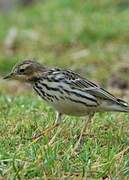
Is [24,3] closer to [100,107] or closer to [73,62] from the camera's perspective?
[73,62]

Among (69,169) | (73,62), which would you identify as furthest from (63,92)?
(73,62)

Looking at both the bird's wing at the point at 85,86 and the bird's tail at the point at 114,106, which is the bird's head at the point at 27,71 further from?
the bird's tail at the point at 114,106

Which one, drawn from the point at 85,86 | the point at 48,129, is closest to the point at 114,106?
the point at 85,86

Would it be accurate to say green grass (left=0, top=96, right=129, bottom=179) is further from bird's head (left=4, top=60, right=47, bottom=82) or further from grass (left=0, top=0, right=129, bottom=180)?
bird's head (left=4, top=60, right=47, bottom=82)

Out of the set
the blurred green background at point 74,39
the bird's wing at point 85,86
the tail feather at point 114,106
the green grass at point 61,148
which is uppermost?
the blurred green background at point 74,39

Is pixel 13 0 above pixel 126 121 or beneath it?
above

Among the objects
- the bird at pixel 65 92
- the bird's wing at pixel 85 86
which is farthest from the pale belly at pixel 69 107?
the bird's wing at pixel 85 86
